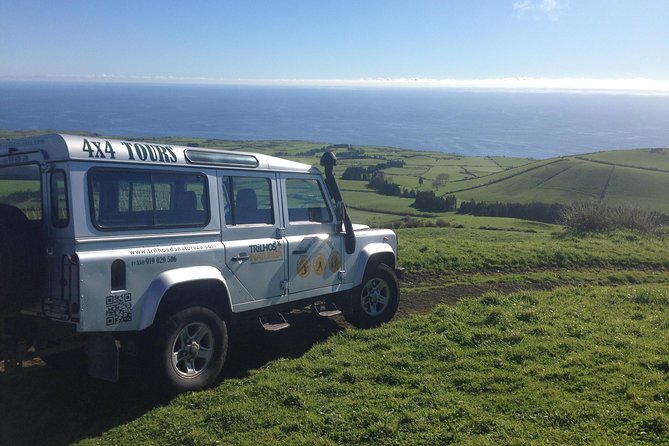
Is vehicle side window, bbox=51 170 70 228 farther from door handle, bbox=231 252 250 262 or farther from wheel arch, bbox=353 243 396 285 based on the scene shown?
wheel arch, bbox=353 243 396 285

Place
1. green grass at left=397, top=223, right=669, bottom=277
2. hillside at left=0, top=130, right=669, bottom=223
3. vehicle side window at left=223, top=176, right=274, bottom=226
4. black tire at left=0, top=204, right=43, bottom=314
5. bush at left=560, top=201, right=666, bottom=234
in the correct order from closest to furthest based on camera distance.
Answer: black tire at left=0, top=204, right=43, bottom=314 < vehicle side window at left=223, top=176, right=274, bottom=226 < green grass at left=397, top=223, right=669, bottom=277 < bush at left=560, top=201, right=666, bottom=234 < hillside at left=0, top=130, right=669, bottom=223

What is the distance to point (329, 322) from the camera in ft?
27.7

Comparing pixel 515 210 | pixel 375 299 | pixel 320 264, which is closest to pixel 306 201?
pixel 320 264

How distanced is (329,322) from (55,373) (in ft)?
12.7

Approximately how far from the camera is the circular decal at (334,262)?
298 inches

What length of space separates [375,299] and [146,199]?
4057 mm

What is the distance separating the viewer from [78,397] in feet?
18.8

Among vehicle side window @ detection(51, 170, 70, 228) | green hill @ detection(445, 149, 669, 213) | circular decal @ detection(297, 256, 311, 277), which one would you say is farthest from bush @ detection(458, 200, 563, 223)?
vehicle side window @ detection(51, 170, 70, 228)

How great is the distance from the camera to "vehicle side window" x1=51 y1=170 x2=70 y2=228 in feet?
16.3

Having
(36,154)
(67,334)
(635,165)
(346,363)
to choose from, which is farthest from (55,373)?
(635,165)

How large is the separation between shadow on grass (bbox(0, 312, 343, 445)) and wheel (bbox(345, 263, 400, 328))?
857 millimetres

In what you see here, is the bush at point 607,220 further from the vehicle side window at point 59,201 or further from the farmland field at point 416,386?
the vehicle side window at point 59,201

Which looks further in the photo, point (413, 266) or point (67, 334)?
point (413, 266)

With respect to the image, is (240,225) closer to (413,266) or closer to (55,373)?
(55,373)
